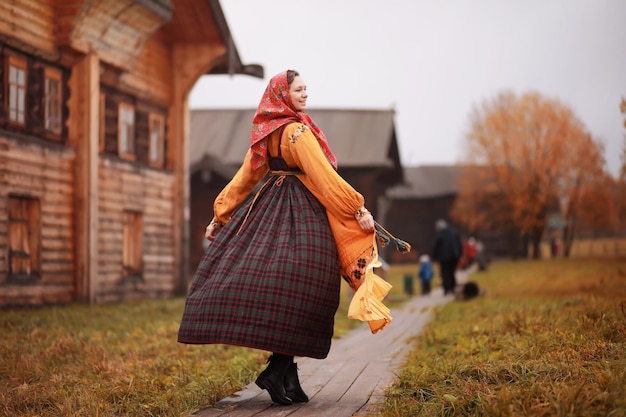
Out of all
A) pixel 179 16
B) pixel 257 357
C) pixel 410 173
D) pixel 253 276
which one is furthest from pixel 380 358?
pixel 410 173

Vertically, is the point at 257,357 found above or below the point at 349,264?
below

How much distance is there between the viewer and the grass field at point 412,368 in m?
4.40

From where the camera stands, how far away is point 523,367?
514 cm

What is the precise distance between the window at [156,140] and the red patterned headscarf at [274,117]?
12266 millimetres

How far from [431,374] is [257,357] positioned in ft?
8.34

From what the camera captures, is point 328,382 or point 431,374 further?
point 328,382

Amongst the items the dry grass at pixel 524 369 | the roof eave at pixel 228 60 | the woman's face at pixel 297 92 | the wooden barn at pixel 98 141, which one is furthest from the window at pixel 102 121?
the woman's face at pixel 297 92

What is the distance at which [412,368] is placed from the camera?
6.31 metres

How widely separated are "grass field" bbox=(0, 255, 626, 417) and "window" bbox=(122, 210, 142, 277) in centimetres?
635

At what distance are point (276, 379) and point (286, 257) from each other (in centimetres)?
80

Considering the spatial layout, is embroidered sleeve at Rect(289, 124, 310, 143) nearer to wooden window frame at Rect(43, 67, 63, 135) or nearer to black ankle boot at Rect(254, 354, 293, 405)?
black ankle boot at Rect(254, 354, 293, 405)

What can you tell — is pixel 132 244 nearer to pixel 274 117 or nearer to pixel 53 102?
pixel 53 102

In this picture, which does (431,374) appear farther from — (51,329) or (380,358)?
(51,329)

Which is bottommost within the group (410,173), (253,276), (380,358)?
(380,358)
